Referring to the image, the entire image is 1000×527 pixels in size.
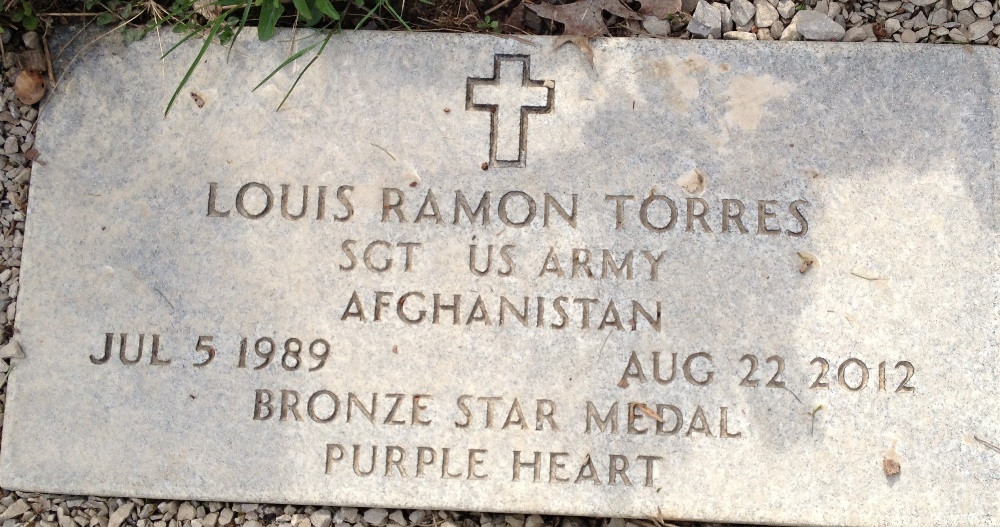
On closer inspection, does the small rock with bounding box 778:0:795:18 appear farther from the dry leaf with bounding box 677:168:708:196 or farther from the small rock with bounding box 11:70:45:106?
the small rock with bounding box 11:70:45:106

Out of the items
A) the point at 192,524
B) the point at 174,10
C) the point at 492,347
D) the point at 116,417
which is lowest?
the point at 192,524

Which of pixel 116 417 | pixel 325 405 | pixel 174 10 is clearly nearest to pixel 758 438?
pixel 325 405

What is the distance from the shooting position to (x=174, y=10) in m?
2.49

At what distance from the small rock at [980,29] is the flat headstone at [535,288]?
0.15 metres

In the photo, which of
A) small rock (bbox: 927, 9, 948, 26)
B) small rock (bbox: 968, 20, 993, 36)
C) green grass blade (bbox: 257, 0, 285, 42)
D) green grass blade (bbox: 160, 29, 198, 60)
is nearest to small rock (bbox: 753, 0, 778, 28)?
small rock (bbox: 927, 9, 948, 26)

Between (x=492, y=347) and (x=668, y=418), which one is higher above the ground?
(x=492, y=347)

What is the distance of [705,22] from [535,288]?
988 millimetres

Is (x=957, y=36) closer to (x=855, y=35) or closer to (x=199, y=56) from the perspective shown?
(x=855, y=35)

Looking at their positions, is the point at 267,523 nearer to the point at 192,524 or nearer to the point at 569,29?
the point at 192,524

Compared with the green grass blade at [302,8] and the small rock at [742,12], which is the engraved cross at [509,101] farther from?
the small rock at [742,12]

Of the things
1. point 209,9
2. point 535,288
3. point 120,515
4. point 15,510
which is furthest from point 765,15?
point 15,510

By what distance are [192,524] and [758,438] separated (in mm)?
1650

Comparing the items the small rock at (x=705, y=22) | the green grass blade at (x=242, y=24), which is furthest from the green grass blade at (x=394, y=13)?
the small rock at (x=705, y=22)

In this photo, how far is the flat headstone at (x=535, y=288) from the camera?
2.33 meters
